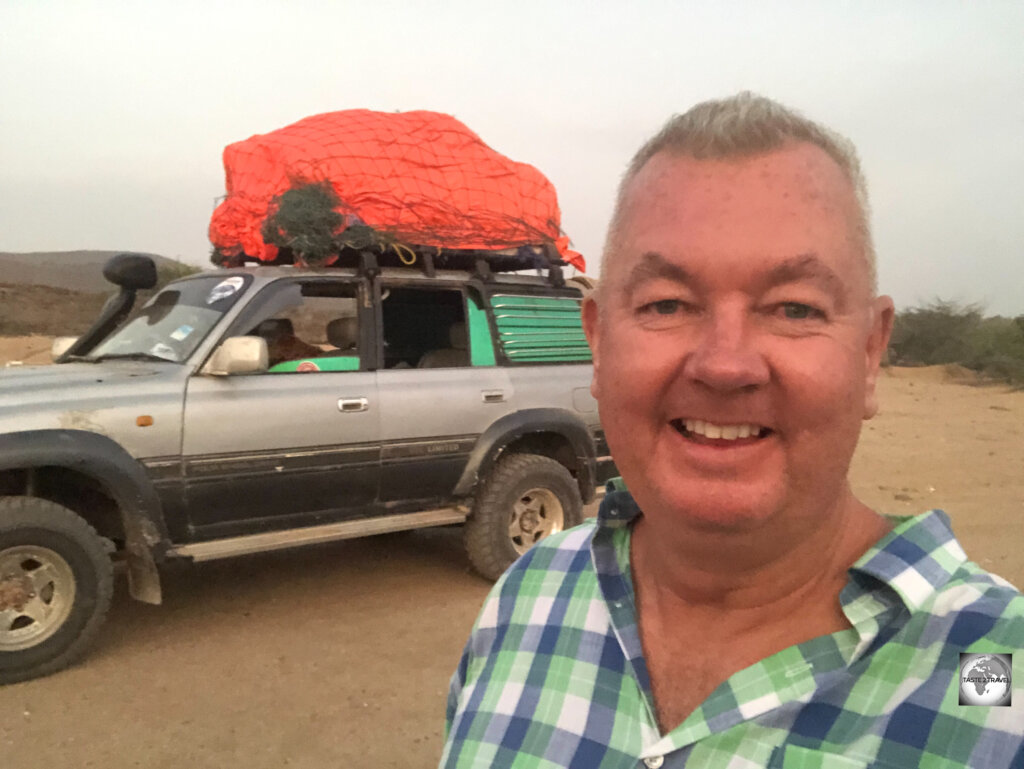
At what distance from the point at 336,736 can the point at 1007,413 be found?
50.9 ft

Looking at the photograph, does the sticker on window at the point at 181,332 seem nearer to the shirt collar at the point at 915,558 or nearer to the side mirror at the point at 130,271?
the side mirror at the point at 130,271

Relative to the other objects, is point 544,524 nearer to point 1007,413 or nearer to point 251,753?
point 251,753

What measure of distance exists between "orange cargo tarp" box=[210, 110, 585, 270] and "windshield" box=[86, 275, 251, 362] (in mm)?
493

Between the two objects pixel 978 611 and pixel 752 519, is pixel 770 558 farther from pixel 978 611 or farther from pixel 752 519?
pixel 978 611

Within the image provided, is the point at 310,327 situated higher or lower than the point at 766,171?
lower

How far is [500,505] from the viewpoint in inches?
208

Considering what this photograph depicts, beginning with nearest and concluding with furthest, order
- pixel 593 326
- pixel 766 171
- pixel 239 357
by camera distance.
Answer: pixel 766 171, pixel 593 326, pixel 239 357

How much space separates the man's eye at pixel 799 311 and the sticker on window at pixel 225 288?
4062mm

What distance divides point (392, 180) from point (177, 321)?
160 cm

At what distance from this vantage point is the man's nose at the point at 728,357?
112 centimetres

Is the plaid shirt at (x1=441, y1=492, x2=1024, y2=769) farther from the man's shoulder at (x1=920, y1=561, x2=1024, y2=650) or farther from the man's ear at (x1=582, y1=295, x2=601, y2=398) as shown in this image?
the man's ear at (x1=582, y1=295, x2=601, y2=398)

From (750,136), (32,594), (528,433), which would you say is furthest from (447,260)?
(750,136)

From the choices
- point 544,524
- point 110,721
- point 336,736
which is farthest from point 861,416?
point 544,524

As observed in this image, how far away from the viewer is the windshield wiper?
176 inches
